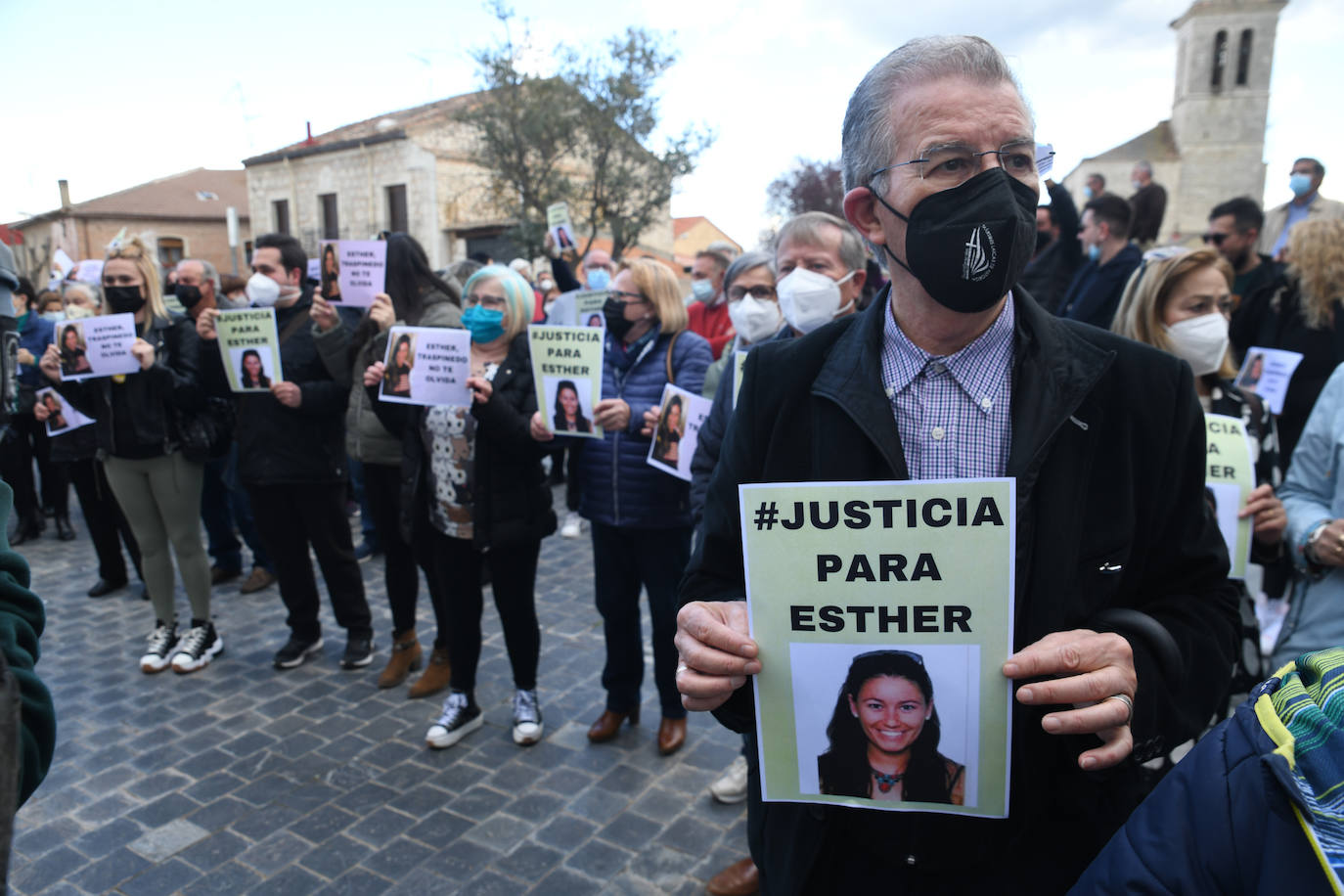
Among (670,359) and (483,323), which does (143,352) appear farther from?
(670,359)

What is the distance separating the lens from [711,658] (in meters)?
1.39

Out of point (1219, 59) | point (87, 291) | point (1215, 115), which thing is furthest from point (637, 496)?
point (1219, 59)

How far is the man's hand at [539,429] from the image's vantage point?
397 cm

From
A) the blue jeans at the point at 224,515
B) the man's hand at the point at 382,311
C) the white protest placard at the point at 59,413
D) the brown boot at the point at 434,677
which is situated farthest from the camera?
the blue jeans at the point at 224,515

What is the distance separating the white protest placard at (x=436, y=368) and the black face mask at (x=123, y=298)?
203cm

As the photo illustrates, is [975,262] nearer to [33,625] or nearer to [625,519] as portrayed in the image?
[33,625]

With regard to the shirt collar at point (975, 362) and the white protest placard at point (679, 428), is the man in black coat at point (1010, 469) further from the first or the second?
the white protest placard at point (679, 428)

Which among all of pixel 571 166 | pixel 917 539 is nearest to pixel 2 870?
pixel 917 539

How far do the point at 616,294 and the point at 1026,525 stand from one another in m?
3.00

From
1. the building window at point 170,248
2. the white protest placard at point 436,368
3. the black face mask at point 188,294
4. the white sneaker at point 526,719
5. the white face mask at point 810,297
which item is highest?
the building window at point 170,248

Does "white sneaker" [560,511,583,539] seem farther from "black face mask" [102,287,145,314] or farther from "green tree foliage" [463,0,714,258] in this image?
"green tree foliage" [463,0,714,258]

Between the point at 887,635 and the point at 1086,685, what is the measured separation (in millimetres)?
286

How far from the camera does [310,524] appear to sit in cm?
501

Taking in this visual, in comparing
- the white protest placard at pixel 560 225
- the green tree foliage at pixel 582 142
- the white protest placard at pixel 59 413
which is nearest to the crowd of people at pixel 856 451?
the white protest placard at pixel 59 413
